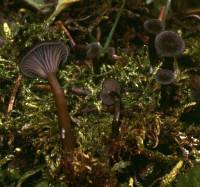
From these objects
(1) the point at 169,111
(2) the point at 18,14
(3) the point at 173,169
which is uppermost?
(2) the point at 18,14

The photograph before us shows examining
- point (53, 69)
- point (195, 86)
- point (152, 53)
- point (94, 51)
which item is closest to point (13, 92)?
point (53, 69)

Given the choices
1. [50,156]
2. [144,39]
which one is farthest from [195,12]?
[50,156]

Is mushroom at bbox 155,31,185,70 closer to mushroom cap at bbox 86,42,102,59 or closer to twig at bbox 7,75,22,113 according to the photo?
mushroom cap at bbox 86,42,102,59

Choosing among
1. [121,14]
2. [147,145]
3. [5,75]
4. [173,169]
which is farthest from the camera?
[121,14]

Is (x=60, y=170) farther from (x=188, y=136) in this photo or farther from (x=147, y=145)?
(x=188, y=136)

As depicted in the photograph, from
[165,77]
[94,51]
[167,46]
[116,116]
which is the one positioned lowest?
[116,116]

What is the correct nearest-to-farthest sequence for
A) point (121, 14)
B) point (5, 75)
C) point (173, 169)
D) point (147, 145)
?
1. point (173, 169)
2. point (147, 145)
3. point (5, 75)
4. point (121, 14)

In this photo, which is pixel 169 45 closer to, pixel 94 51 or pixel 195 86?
pixel 195 86
